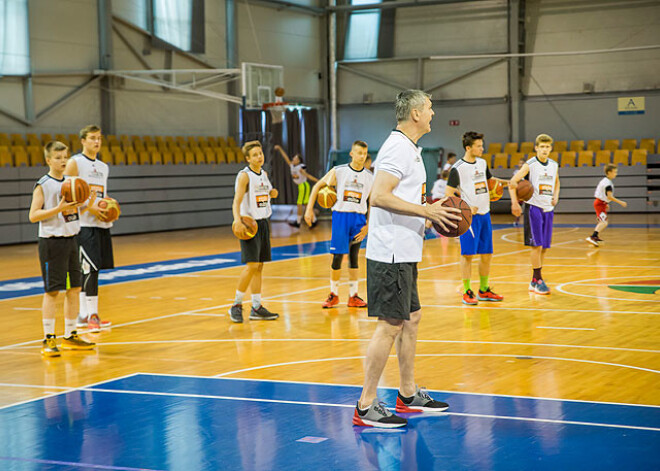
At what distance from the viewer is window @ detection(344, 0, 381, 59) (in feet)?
93.1

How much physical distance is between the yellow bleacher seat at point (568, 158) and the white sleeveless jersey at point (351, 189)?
16543 mm

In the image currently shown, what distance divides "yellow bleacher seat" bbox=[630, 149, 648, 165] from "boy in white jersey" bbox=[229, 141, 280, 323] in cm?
1761

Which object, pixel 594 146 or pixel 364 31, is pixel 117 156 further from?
pixel 594 146

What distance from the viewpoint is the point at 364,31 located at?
93.7 ft

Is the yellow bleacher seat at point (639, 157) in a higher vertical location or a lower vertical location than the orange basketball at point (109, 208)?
higher

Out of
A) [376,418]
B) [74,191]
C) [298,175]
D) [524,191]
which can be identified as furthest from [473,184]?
[298,175]

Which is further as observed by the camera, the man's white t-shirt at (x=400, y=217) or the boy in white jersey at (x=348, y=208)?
the boy in white jersey at (x=348, y=208)

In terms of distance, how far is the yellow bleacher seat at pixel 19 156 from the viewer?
18.5 metres

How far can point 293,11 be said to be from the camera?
27.6 m

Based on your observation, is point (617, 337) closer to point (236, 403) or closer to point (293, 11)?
point (236, 403)

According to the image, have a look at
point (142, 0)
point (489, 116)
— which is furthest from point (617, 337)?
point (489, 116)

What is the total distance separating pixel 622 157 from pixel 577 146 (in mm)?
1568

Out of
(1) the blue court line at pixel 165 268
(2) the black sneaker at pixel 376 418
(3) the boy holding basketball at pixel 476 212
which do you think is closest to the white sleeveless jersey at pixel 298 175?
(1) the blue court line at pixel 165 268

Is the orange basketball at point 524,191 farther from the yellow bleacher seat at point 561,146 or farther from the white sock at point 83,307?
the yellow bleacher seat at point 561,146
